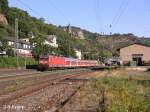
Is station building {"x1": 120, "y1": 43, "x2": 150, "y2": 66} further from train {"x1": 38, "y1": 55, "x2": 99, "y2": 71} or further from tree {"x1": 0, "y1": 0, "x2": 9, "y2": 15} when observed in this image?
tree {"x1": 0, "y1": 0, "x2": 9, "y2": 15}

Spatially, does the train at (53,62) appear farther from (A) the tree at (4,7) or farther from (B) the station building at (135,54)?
(A) the tree at (4,7)

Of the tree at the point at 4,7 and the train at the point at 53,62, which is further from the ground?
the tree at the point at 4,7

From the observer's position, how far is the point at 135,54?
92.8 m

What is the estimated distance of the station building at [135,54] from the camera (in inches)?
3608

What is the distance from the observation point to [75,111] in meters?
15.0

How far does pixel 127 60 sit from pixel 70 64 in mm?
12474

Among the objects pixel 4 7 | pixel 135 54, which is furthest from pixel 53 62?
pixel 4 7

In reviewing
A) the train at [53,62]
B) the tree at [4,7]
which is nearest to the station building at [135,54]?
the train at [53,62]

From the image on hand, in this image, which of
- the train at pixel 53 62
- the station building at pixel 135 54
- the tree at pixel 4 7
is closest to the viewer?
the train at pixel 53 62

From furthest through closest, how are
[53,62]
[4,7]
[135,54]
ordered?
[4,7] → [135,54] → [53,62]

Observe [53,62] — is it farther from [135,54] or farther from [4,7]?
[4,7]

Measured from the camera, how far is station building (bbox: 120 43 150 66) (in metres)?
91.7

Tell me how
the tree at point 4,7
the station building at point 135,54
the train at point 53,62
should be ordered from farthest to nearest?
the tree at point 4,7, the station building at point 135,54, the train at point 53,62

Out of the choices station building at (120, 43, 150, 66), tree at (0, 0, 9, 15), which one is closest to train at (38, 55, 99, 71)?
station building at (120, 43, 150, 66)
